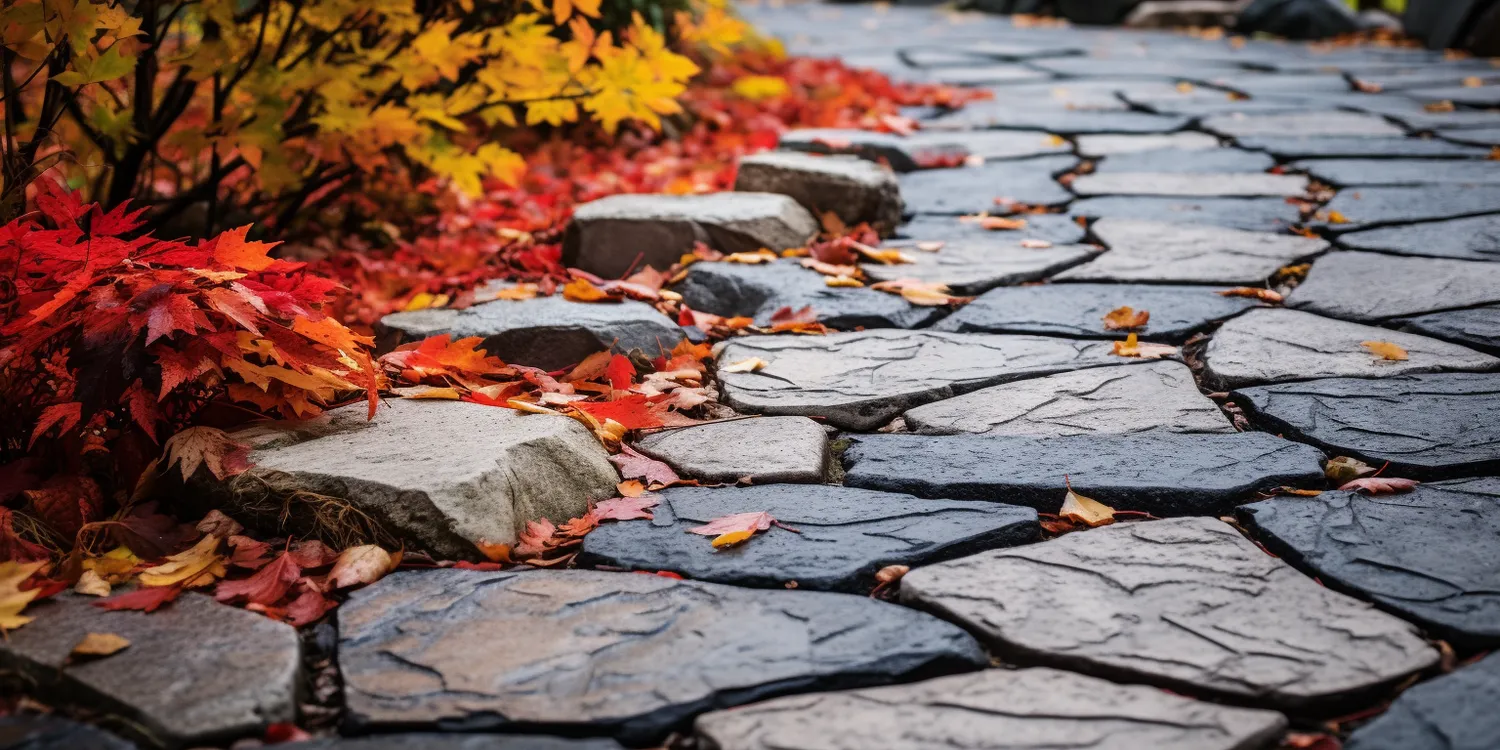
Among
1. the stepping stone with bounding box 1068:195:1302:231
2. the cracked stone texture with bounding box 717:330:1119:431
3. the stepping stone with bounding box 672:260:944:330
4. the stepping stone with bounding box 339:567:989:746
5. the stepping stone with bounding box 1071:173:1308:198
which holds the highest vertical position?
the stepping stone with bounding box 1071:173:1308:198

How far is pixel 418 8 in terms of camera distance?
335 centimetres

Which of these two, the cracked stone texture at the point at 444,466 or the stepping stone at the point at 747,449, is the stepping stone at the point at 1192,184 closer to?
the stepping stone at the point at 747,449

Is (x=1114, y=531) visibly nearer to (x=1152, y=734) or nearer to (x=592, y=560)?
(x=1152, y=734)

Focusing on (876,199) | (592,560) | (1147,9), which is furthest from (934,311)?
(1147,9)

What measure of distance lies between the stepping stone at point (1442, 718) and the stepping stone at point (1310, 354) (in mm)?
1002

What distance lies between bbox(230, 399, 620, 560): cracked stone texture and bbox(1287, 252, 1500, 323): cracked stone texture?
175 centimetres

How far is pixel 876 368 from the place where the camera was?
227cm

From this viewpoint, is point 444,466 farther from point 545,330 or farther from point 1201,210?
point 1201,210

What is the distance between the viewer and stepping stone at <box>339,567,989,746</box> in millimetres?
1222

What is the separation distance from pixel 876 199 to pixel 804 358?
1.10m

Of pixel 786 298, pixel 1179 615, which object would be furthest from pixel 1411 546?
pixel 786 298

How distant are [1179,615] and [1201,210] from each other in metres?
2.35

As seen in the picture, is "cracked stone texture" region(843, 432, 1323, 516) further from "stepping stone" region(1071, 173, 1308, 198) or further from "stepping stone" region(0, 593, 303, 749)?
"stepping stone" region(1071, 173, 1308, 198)

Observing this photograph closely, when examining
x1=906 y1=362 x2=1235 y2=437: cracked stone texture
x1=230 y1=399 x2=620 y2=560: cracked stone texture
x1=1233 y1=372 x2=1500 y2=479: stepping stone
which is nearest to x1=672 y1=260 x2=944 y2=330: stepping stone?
x1=906 y1=362 x2=1235 y2=437: cracked stone texture
